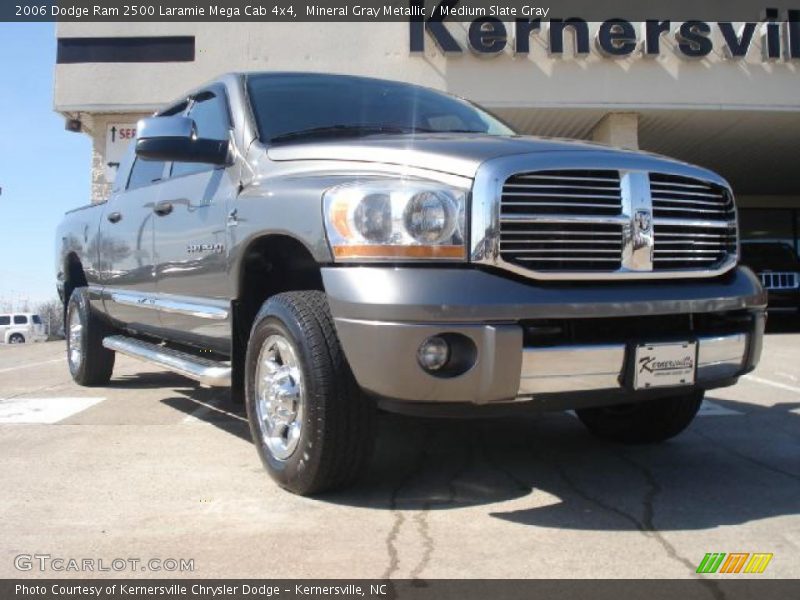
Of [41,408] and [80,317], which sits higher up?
[80,317]

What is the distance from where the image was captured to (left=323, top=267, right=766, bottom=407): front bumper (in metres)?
2.75

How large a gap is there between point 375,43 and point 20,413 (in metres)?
9.86

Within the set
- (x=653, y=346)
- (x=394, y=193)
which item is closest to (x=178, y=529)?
(x=394, y=193)

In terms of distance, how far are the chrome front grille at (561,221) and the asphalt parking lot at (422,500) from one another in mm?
1024

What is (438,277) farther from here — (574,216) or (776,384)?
(776,384)

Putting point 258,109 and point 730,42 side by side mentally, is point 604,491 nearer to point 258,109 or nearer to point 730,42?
point 258,109

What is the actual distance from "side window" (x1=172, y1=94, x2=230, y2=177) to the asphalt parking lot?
5.25 feet

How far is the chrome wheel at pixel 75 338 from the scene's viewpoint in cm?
656

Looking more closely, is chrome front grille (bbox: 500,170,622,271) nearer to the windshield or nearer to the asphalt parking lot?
the asphalt parking lot

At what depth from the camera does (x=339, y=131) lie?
392 centimetres

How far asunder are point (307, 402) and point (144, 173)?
316 centimetres

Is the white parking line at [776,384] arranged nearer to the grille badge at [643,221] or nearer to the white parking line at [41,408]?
the grille badge at [643,221]

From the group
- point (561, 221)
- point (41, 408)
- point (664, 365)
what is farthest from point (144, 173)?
point (664, 365)
